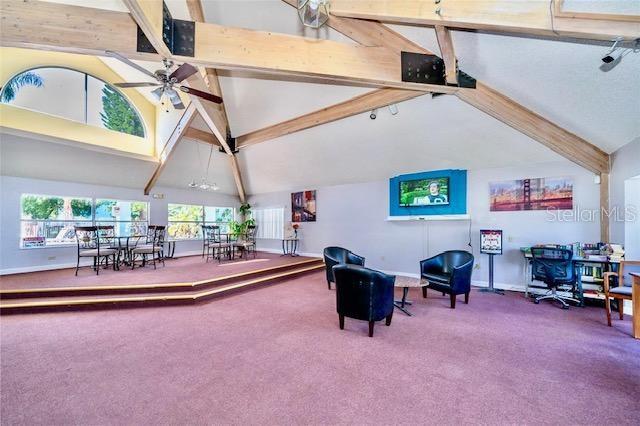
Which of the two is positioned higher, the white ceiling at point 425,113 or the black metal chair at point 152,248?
the white ceiling at point 425,113

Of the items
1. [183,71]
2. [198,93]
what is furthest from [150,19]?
[198,93]

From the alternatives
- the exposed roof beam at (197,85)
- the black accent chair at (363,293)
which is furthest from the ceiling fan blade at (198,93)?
the black accent chair at (363,293)

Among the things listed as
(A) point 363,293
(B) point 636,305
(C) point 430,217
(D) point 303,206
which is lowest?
(B) point 636,305

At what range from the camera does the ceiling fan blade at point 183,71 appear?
3333 mm

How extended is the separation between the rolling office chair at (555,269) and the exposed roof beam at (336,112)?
3366 mm

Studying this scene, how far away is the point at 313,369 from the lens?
247 centimetres

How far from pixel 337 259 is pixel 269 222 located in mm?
5135

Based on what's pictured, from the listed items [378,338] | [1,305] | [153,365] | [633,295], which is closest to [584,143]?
[633,295]

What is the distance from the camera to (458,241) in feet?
19.5

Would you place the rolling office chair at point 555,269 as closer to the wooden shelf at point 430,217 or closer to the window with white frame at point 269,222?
the wooden shelf at point 430,217

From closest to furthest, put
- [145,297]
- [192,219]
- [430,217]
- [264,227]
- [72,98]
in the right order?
[145,297], [72,98], [430,217], [192,219], [264,227]

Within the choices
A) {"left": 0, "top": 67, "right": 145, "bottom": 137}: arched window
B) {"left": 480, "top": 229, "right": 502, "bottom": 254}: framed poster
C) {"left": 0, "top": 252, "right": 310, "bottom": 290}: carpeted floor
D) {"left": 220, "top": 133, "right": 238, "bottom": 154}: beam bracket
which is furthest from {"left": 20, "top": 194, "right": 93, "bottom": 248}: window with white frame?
{"left": 480, "top": 229, "right": 502, "bottom": 254}: framed poster

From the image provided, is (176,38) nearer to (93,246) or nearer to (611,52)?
(611,52)

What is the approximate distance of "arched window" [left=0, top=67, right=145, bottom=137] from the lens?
535 cm
